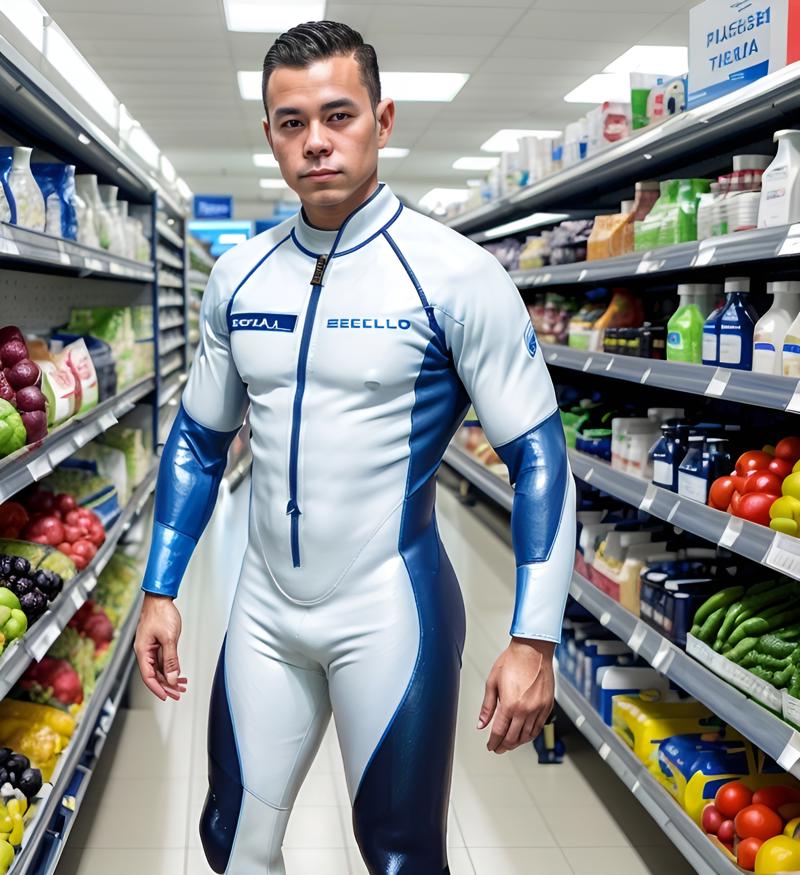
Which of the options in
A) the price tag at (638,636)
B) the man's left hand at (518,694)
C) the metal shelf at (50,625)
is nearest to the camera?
the man's left hand at (518,694)

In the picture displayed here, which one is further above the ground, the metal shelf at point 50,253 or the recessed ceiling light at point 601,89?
the recessed ceiling light at point 601,89

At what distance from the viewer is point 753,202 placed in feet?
8.07

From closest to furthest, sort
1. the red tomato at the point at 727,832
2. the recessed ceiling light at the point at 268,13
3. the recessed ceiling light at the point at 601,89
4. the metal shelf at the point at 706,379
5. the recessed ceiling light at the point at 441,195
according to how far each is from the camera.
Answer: the metal shelf at the point at 706,379 < the red tomato at the point at 727,832 < the recessed ceiling light at the point at 268,13 < the recessed ceiling light at the point at 601,89 < the recessed ceiling light at the point at 441,195

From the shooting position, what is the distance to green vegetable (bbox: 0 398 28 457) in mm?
2307

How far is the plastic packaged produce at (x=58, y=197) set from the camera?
3168 mm

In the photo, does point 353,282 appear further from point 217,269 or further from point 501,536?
point 501,536

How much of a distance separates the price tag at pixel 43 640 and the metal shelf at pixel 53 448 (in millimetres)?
361

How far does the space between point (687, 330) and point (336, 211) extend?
1.40m

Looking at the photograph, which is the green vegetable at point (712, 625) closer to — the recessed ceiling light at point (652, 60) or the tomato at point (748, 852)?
the tomato at point (748, 852)

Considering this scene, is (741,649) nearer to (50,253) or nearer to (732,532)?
(732,532)

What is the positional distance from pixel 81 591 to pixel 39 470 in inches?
25.2

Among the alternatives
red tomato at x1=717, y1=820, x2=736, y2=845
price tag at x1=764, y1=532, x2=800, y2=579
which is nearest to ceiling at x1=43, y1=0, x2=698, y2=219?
price tag at x1=764, y1=532, x2=800, y2=579

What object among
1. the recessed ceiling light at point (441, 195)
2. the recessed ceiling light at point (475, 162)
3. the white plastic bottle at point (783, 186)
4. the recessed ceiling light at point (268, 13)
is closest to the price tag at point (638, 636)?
the white plastic bottle at point (783, 186)

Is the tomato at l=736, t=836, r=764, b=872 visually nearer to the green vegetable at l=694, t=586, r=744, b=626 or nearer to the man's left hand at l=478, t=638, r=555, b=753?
the green vegetable at l=694, t=586, r=744, b=626
